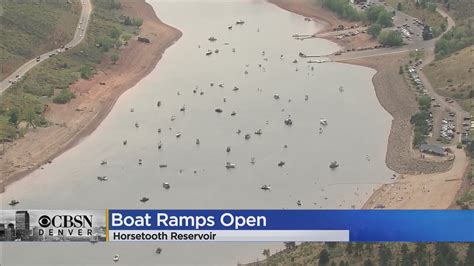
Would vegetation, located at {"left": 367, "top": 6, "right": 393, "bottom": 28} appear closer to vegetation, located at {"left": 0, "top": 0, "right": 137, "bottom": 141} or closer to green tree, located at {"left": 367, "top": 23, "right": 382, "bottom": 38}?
green tree, located at {"left": 367, "top": 23, "right": 382, "bottom": 38}

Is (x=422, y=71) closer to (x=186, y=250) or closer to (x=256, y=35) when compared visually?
(x=256, y=35)

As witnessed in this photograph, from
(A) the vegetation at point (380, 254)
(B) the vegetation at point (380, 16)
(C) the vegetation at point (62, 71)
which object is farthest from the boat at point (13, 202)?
(B) the vegetation at point (380, 16)

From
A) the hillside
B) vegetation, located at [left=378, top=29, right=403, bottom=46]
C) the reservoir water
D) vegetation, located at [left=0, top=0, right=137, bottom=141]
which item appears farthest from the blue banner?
vegetation, located at [left=378, top=29, right=403, bottom=46]

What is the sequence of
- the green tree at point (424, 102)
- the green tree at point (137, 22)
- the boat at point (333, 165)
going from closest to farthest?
the boat at point (333, 165) → the green tree at point (424, 102) → the green tree at point (137, 22)

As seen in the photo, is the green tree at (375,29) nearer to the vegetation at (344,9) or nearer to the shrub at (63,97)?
the vegetation at (344,9)

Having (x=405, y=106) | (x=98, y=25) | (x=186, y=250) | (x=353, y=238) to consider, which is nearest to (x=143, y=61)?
(x=98, y=25)
